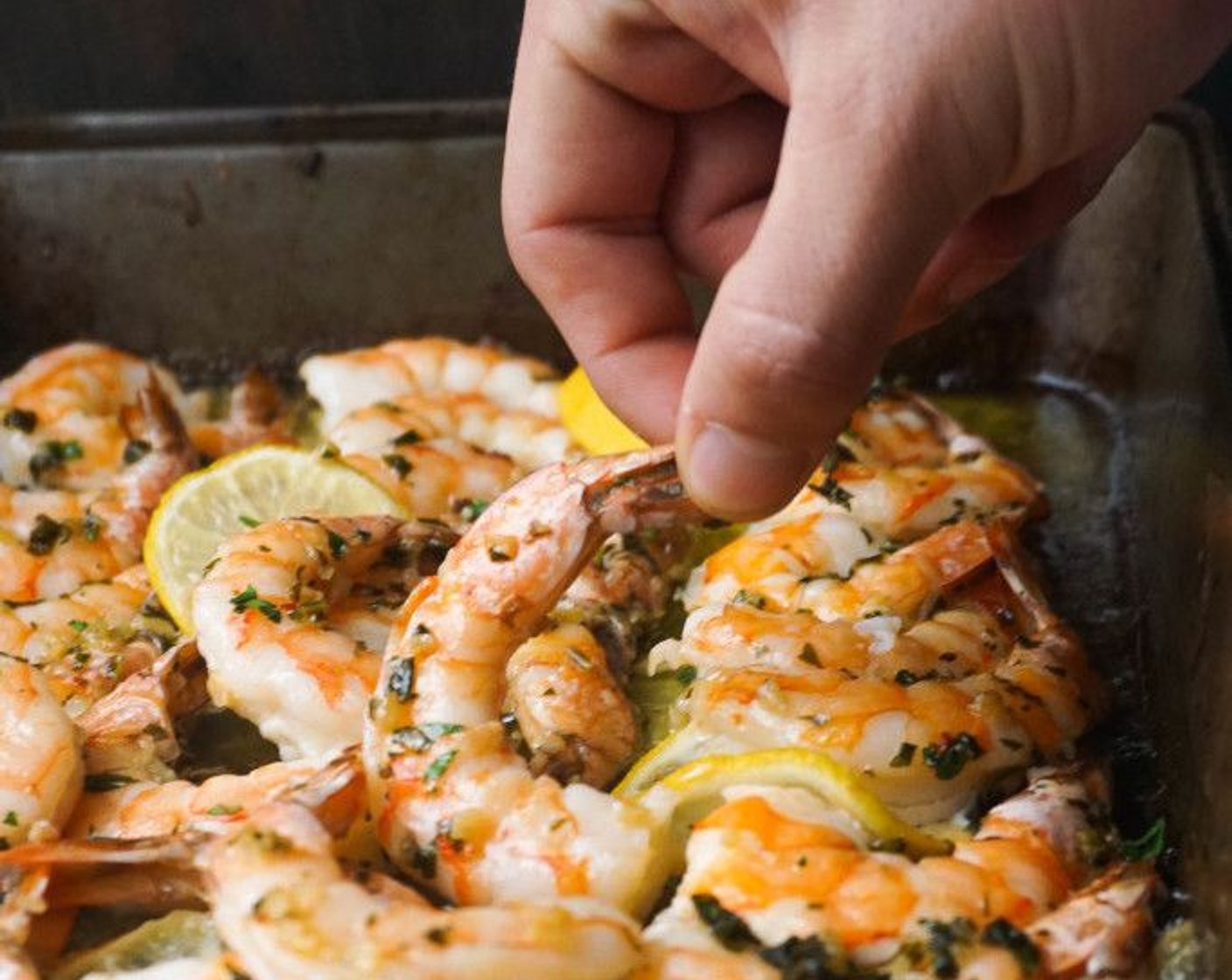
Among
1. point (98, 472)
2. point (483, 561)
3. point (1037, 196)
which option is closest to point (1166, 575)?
point (1037, 196)

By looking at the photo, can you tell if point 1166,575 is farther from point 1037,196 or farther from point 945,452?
point 1037,196

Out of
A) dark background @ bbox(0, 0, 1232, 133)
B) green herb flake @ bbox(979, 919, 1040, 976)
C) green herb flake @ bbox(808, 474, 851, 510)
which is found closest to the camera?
green herb flake @ bbox(979, 919, 1040, 976)

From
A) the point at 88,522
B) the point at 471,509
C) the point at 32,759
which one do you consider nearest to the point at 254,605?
the point at 32,759

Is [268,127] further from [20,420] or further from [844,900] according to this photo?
[844,900]

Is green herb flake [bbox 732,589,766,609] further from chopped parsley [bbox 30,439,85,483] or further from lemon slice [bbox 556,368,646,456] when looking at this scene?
chopped parsley [bbox 30,439,85,483]

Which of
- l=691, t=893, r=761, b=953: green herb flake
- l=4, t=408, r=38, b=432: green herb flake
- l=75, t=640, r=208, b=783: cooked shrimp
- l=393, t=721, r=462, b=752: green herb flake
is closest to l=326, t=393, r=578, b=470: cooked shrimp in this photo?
l=4, t=408, r=38, b=432: green herb flake
